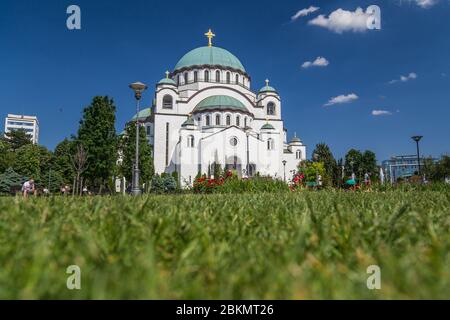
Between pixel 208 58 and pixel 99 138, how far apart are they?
1241 inches

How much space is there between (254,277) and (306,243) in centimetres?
45

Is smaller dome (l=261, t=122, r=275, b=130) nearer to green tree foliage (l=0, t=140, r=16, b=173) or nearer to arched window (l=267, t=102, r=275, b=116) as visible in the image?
arched window (l=267, t=102, r=275, b=116)

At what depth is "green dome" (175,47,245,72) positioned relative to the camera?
58.1 metres

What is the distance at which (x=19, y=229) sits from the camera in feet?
4.94

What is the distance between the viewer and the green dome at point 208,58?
58125 millimetres

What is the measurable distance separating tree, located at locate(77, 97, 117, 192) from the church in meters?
12.3

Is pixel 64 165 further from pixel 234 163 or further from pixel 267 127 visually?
pixel 267 127

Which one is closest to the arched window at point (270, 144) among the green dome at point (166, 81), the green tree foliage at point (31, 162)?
the green dome at point (166, 81)

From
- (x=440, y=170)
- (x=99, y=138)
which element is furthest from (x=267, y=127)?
(x=99, y=138)

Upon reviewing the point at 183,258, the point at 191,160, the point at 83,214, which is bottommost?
the point at 183,258

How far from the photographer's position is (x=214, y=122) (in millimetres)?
51094

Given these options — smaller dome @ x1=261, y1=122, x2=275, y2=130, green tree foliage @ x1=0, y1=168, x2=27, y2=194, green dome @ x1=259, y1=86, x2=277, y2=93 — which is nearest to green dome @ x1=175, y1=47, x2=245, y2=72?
green dome @ x1=259, y1=86, x2=277, y2=93
